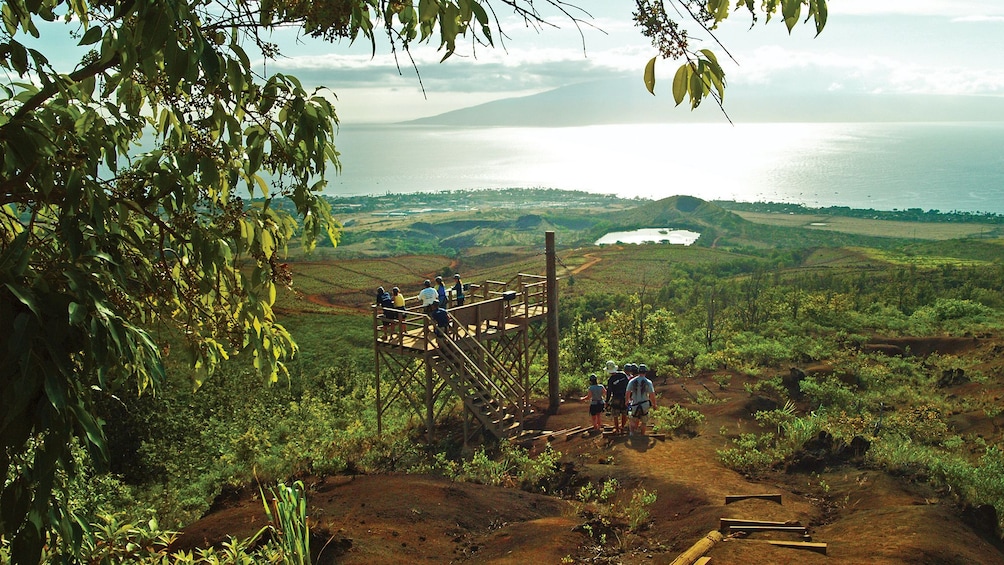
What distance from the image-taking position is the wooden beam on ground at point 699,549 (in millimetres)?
6531

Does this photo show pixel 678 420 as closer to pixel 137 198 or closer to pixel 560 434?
pixel 560 434

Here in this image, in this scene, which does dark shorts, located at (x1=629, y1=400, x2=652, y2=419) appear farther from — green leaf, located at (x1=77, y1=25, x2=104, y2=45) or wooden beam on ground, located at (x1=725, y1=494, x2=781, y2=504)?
green leaf, located at (x1=77, y1=25, x2=104, y2=45)

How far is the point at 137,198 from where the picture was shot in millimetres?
3275

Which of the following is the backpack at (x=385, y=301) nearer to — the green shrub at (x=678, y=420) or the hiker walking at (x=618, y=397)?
the hiker walking at (x=618, y=397)

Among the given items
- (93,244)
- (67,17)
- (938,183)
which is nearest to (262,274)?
(93,244)

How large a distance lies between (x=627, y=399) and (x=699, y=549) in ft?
18.8

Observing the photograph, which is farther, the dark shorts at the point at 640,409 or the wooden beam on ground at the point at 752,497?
the dark shorts at the point at 640,409

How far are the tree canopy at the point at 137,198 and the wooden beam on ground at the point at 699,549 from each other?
13.3ft

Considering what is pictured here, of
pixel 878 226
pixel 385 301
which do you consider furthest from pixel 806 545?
pixel 878 226

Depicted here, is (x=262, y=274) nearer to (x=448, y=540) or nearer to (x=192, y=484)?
(x=448, y=540)

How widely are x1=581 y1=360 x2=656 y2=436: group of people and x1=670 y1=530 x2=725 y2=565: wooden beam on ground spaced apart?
16.7ft

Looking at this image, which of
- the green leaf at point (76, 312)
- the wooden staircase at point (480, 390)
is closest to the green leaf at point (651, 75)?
the green leaf at point (76, 312)

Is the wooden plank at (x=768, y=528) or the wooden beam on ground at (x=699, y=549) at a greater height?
the wooden beam on ground at (x=699, y=549)

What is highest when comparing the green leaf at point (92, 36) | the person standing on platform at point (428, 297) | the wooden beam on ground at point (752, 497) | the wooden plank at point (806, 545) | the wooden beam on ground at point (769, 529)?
the green leaf at point (92, 36)
